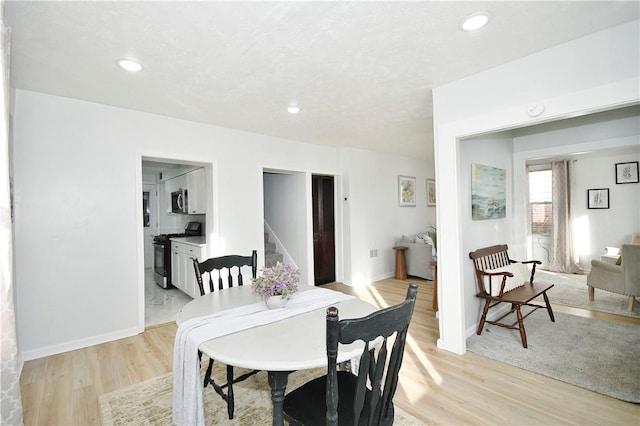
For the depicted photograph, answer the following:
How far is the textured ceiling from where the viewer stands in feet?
5.69

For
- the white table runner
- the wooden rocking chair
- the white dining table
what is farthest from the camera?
the wooden rocking chair

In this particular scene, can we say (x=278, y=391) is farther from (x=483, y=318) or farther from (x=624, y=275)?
(x=624, y=275)

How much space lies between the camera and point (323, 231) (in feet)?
17.9

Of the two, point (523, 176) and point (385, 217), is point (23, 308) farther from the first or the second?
point (523, 176)

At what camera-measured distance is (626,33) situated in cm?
189

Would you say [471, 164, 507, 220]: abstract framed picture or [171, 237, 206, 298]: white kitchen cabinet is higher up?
[471, 164, 507, 220]: abstract framed picture

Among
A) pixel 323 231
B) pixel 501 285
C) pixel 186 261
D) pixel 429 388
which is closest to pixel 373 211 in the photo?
pixel 323 231

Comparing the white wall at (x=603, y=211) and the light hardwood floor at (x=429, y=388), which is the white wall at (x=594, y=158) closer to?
the white wall at (x=603, y=211)

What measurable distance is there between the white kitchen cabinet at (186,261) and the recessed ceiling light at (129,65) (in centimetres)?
228

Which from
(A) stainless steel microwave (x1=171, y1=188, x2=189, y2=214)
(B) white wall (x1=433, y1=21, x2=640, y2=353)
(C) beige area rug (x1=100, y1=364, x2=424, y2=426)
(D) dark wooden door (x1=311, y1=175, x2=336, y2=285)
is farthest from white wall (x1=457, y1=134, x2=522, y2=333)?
(A) stainless steel microwave (x1=171, y1=188, x2=189, y2=214)

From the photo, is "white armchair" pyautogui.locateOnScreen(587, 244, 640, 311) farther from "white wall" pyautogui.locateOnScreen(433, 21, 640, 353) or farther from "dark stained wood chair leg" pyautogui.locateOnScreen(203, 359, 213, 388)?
"dark stained wood chair leg" pyautogui.locateOnScreen(203, 359, 213, 388)

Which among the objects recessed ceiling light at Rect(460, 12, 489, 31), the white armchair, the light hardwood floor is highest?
recessed ceiling light at Rect(460, 12, 489, 31)

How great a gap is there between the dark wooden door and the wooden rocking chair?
2714 mm

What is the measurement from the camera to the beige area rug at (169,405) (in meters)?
1.92
